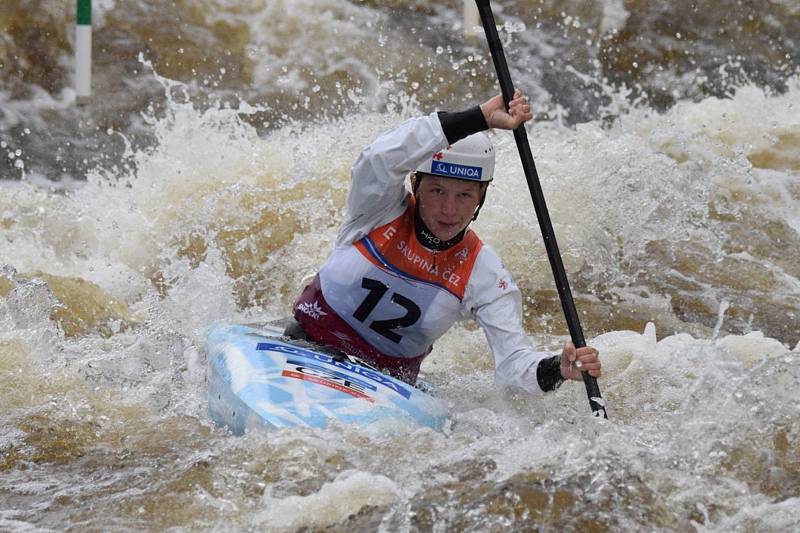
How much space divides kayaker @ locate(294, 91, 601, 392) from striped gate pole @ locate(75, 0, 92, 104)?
5.28 metres

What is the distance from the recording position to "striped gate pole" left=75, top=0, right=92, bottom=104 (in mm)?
8789

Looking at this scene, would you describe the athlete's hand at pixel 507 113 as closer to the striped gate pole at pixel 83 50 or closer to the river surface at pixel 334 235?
the river surface at pixel 334 235

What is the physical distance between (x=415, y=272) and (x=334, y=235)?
10.3 feet

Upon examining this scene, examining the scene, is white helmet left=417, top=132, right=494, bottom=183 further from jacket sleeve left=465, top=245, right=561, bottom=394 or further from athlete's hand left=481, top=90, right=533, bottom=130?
jacket sleeve left=465, top=245, right=561, bottom=394

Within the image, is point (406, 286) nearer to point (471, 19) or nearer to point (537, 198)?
point (537, 198)

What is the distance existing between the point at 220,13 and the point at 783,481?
327 inches

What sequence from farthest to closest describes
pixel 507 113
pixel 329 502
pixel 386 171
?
pixel 386 171 < pixel 507 113 < pixel 329 502

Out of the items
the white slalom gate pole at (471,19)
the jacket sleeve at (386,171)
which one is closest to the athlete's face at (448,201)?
the jacket sleeve at (386,171)

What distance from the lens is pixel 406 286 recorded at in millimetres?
4156

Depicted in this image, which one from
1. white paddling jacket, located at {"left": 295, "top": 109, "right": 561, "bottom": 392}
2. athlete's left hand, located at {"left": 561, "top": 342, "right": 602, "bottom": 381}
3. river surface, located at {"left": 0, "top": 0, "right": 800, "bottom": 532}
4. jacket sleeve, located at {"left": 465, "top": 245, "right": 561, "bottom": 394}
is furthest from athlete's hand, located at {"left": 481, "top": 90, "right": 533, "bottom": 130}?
river surface, located at {"left": 0, "top": 0, "right": 800, "bottom": 532}

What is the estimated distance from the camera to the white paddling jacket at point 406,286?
13.6ft

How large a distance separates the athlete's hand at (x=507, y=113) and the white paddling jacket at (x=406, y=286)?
449 mm

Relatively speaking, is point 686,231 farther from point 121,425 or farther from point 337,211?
point 121,425

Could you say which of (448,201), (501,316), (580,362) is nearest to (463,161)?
(448,201)
